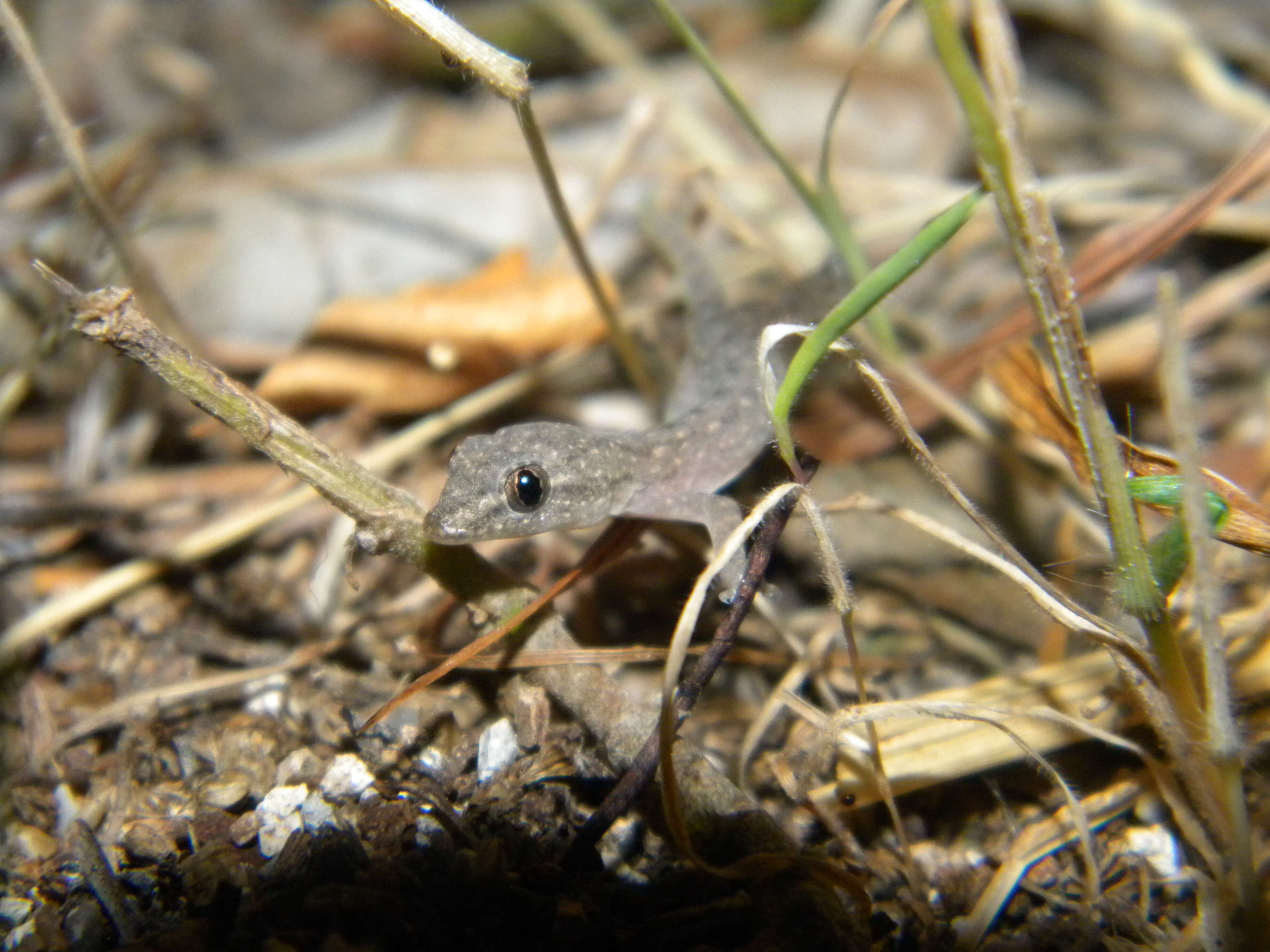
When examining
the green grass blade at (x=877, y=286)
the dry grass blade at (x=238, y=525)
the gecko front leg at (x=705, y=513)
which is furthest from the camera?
the dry grass blade at (x=238, y=525)

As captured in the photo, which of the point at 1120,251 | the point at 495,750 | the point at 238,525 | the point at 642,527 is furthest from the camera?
the point at 1120,251

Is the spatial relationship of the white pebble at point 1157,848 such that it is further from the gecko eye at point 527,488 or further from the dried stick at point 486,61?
the dried stick at point 486,61

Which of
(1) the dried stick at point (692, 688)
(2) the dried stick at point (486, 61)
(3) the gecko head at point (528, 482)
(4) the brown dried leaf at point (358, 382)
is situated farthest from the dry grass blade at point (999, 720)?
(4) the brown dried leaf at point (358, 382)

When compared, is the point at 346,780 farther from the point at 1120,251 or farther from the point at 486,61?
the point at 1120,251

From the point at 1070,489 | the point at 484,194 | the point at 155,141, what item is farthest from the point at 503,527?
the point at 155,141

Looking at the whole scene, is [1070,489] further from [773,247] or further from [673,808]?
[673,808]

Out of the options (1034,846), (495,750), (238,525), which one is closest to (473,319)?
(238,525)

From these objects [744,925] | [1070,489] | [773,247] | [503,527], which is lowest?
[744,925]

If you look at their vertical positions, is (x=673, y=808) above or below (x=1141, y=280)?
below
